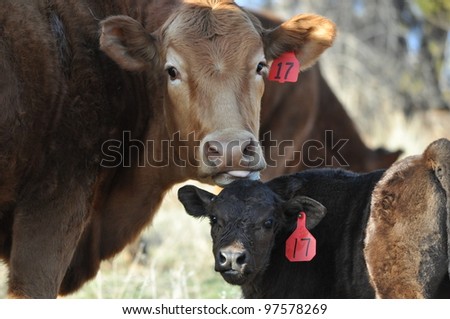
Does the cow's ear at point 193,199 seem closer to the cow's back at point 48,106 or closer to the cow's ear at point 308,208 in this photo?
the cow's ear at point 308,208

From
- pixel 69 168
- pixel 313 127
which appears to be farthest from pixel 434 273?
pixel 313 127

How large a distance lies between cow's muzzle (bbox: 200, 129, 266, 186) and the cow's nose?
68cm

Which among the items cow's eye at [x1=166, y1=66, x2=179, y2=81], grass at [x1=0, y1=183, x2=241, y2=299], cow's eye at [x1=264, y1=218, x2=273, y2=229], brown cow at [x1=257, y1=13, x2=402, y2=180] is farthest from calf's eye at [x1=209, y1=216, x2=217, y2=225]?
brown cow at [x1=257, y1=13, x2=402, y2=180]

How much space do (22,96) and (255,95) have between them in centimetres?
165

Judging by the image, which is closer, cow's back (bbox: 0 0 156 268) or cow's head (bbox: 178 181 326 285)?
cow's head (bbox: 178 181 326 285)

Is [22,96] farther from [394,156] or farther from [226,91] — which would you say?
[394,156]

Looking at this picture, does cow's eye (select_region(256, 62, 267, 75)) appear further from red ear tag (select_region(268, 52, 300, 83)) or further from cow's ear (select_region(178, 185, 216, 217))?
cow's ear (select_region(178, 185, 216, 217))

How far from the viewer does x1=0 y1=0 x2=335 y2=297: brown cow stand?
604 cm

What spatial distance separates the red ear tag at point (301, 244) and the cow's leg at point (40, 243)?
1468 millimetres

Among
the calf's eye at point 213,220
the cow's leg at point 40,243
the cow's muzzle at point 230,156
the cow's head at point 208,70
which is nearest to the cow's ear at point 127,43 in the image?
the cow's head at point 208,70

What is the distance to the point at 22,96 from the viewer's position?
6.01 m

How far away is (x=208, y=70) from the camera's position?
6.41m

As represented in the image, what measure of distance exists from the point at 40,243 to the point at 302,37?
8.62 ft

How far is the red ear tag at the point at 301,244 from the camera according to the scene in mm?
5914
